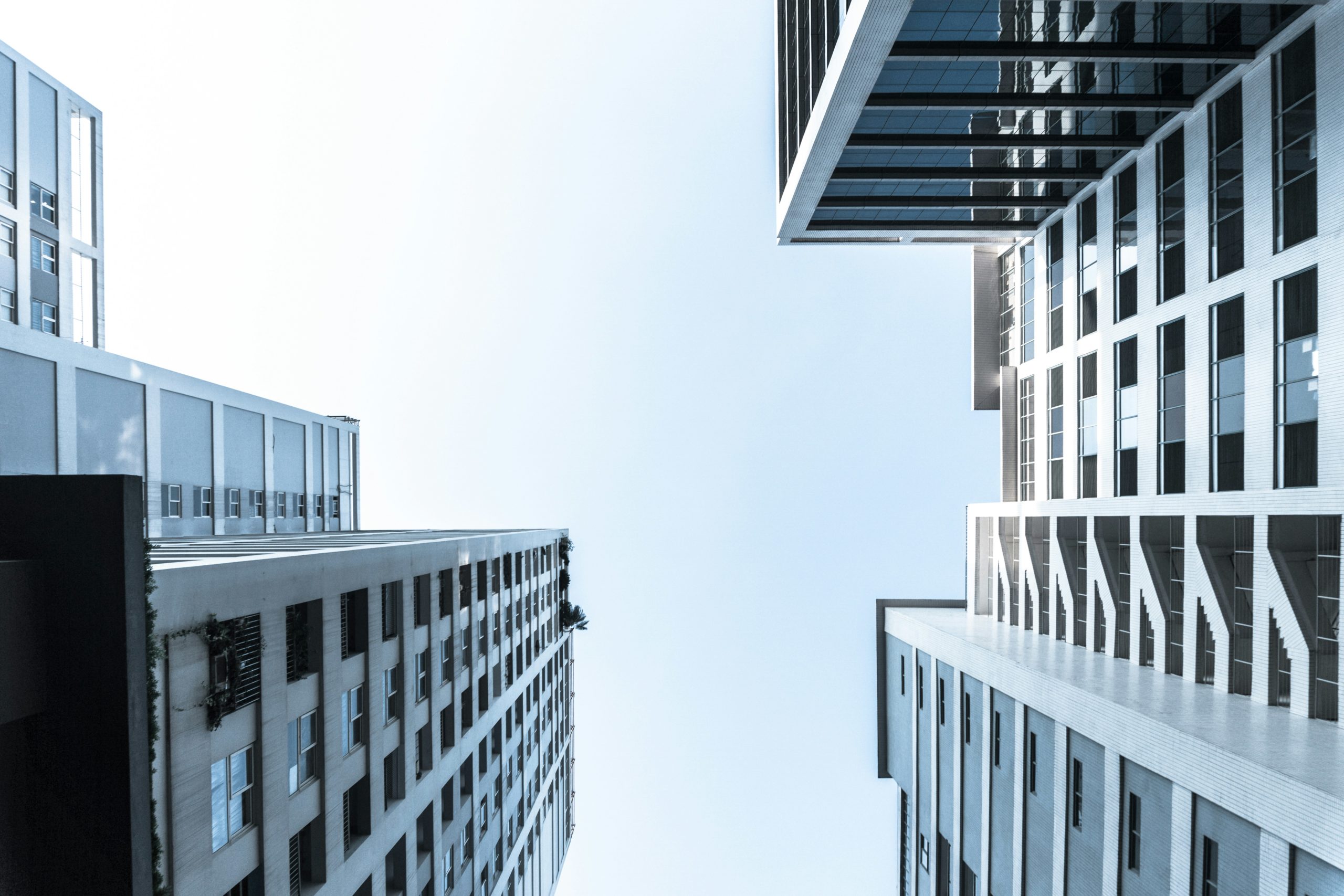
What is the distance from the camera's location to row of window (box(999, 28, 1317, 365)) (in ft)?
71.7

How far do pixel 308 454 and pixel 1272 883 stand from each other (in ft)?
187

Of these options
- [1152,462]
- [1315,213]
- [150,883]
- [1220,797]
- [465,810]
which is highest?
[1315,213]

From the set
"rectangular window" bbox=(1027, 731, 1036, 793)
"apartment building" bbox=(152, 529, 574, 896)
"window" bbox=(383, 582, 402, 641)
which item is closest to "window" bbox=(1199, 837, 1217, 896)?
"rectangular window" bbox=(1027, 731, 1036, 793)

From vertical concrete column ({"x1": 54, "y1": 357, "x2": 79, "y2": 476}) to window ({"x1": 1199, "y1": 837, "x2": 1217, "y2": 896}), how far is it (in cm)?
4294

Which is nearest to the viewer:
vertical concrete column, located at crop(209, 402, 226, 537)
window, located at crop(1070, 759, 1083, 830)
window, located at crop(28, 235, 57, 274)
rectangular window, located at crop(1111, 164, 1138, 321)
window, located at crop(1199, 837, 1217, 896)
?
window, located at crop(1199, 837, 1217, 896)

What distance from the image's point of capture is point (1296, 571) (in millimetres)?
20859

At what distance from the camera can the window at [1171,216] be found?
27.5 metres

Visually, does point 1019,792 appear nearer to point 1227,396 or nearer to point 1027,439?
point 1227,396

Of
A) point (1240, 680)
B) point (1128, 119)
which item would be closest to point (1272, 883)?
point (1240, 680)

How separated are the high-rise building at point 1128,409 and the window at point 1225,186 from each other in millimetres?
111

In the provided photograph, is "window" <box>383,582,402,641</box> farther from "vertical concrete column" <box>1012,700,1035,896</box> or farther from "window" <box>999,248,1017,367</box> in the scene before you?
"window" <box>999,248,1017,367</box>

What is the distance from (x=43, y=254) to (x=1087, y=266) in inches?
2086

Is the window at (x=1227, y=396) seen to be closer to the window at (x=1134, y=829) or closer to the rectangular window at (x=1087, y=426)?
the rectangular window at (x=1087, y=426)

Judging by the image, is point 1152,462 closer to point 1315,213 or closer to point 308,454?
point 1315,213
